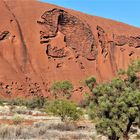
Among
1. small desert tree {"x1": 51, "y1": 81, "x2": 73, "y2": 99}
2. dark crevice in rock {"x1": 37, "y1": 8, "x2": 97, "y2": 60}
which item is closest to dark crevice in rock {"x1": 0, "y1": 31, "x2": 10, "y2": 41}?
dark crevice in rock {"x1": 37, "y1": 8, "x2": 97, "y2": 60}

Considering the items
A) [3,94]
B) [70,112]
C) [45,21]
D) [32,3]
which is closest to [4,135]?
[70,112]

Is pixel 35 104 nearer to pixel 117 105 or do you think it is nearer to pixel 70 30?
pixel 70 30

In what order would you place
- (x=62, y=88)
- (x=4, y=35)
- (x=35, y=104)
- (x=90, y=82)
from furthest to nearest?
(x=4, y=35) < (x=62, y=88) < (x=35, y=104) < (x=90, y=82)

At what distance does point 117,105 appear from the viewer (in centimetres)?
1866

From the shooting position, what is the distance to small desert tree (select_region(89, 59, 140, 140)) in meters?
18.5

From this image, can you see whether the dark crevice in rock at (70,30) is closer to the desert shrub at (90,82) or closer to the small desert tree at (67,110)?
the small desert tree at (67,110)

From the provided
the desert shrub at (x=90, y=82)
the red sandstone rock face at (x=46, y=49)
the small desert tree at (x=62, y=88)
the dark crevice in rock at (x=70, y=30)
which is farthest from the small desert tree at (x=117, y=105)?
the dark crevice in rock at (x=70, y=30)

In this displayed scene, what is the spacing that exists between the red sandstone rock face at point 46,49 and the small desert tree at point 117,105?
199 ft

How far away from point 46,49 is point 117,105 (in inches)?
2930

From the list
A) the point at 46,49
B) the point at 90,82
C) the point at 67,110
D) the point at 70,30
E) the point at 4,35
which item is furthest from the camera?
the point at 70,30

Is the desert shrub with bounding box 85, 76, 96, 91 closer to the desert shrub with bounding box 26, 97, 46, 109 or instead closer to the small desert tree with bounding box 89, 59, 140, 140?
the small desert tree with bounding box 89, 59, 140, 140

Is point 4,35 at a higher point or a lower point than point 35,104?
higher

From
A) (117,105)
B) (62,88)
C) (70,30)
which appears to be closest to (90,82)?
(117,105)

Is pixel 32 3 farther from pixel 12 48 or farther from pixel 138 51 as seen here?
pixel 138 51
